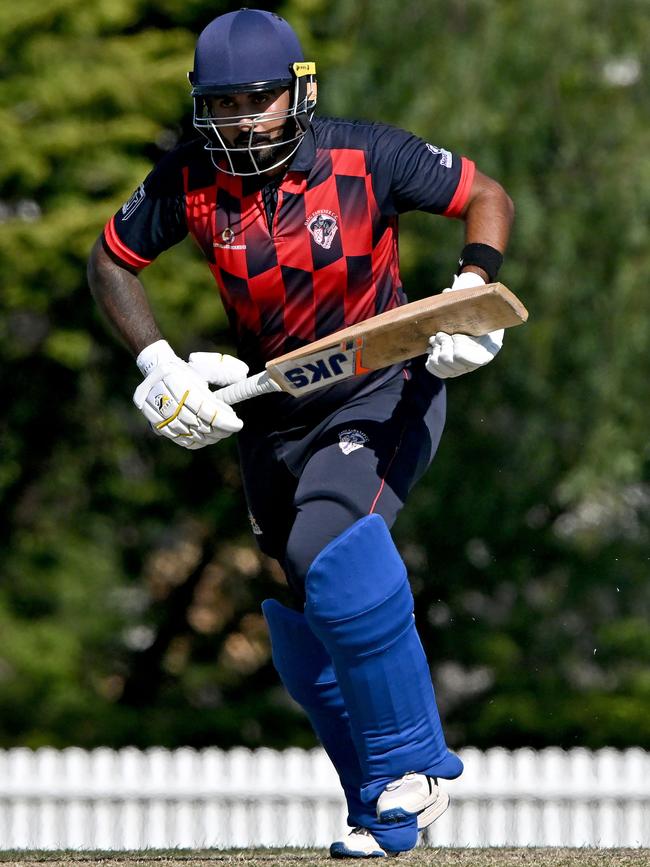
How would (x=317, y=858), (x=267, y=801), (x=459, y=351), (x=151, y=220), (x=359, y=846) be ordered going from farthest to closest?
(x=267, y=801)
(x=317, y=858)
(x=151, y=220)
(x=359, y=846)
(x=459, y=351)

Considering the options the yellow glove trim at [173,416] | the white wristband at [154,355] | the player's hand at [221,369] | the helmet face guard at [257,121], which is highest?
the helmet face guard at [257,121]

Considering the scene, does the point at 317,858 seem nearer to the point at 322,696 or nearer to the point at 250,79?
the point at 322,696

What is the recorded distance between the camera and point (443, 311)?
357cm

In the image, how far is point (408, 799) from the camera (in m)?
3.58

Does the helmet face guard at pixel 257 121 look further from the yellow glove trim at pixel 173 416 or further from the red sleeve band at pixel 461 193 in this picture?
the yellow glove trim at pixel 173 416

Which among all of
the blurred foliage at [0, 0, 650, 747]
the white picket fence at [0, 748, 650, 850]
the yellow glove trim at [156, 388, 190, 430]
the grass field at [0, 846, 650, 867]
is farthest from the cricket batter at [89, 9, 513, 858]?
the blurred foliage at [0, 0, 650, 747]

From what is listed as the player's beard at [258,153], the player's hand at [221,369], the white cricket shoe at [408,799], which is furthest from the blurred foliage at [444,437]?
the white cricket shoe at [408,799]

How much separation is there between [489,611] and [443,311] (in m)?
6.39

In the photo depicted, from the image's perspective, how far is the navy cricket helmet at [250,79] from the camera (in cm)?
367

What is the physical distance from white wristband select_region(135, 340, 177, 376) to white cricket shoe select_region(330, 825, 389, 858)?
1.31 metres

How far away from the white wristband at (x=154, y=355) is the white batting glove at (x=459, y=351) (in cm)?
71

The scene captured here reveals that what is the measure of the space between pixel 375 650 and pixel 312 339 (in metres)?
0.84

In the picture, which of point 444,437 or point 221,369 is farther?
point 444,437

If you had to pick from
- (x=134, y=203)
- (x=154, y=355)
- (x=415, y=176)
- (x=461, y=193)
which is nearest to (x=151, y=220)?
(x=134, y=203)
